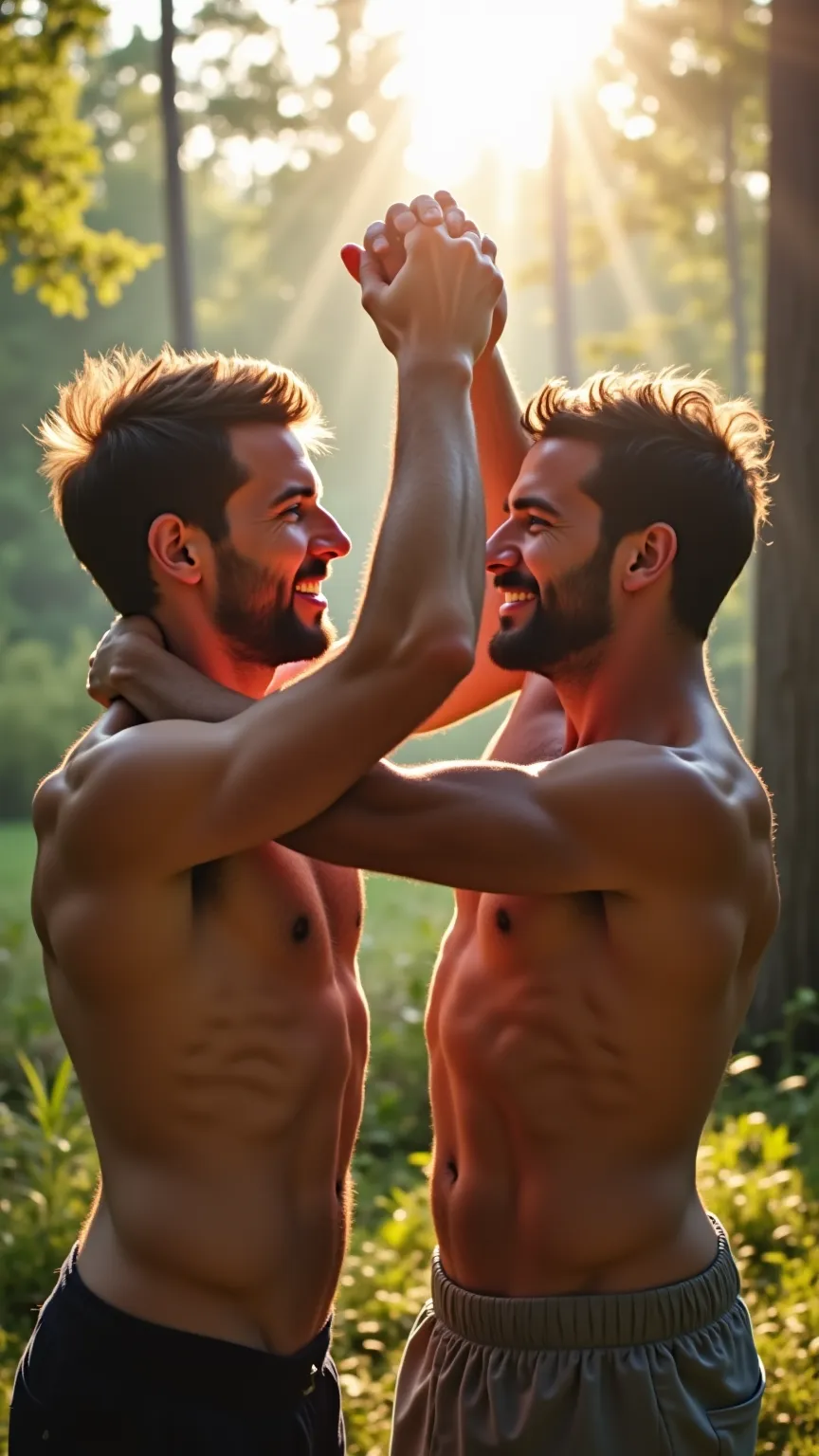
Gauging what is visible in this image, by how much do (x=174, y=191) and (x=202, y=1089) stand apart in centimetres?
1177

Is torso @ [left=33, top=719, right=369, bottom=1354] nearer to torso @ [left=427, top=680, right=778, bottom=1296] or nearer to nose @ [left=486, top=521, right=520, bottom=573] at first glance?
torso @ [left=427, top=680, right=778, bottom=1296]

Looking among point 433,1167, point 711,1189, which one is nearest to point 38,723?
point 711,1189

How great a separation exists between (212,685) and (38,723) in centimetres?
2215

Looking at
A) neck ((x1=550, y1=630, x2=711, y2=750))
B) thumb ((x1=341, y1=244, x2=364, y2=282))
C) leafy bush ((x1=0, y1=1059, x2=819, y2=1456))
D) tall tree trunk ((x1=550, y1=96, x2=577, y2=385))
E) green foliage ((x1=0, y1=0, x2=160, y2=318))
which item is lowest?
leafy bush ((x1=0, y1=1059, x2=819, y2=1456))

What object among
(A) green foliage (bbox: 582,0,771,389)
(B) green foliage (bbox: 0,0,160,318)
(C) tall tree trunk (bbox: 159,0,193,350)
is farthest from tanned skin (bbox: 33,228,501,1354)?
(A) green foliage (bbox: 582,0,771,389)

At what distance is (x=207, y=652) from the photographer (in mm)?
3148

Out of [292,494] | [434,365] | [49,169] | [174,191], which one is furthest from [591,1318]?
[174,191]

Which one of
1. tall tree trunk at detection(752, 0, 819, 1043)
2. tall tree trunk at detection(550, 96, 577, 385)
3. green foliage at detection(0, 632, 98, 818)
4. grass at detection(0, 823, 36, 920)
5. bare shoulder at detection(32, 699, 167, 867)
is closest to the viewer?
bare shoulder at detection(32, 699, 167, 867)

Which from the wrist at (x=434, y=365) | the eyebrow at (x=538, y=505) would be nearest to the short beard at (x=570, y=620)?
the eyebrow at (x=538, y=505)

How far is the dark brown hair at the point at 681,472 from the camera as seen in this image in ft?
10.2

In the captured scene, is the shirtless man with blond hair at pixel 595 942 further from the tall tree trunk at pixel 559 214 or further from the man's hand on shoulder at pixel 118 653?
the tall tree trunk at pixel 559 214

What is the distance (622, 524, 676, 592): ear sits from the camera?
310 cm

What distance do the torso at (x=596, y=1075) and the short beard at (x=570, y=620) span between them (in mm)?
308

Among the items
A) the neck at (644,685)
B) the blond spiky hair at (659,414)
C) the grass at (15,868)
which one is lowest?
the grass at (15,868)
